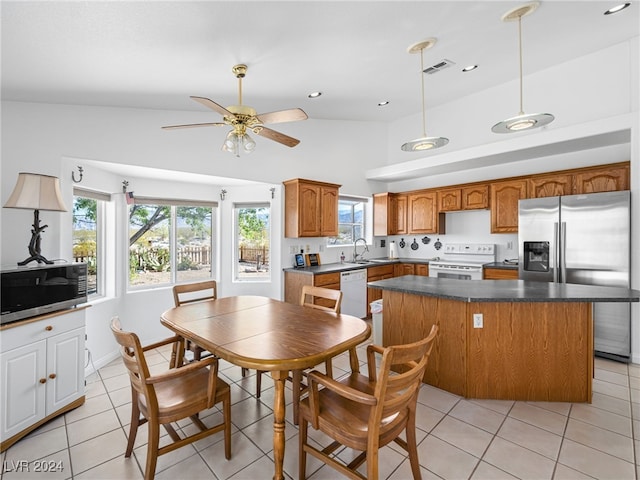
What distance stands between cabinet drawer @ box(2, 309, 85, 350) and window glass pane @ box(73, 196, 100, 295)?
3.58ft

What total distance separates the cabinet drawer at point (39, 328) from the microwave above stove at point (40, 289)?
0.06 meters

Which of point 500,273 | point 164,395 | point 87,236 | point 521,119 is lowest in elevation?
point 164,395

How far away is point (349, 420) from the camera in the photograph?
4.99 ft

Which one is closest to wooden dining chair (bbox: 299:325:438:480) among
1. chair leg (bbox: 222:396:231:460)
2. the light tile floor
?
the light tile floor

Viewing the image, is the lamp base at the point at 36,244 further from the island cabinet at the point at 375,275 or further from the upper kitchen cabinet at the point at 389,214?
the upper kitchen cabinet at the point at 389,214

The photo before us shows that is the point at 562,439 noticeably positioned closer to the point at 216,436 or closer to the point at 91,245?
the point at 216,436

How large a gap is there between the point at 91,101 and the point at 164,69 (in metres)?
0.97

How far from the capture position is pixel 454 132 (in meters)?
4.72

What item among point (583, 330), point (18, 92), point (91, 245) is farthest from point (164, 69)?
point (583, 330)

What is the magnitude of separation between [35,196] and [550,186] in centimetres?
535

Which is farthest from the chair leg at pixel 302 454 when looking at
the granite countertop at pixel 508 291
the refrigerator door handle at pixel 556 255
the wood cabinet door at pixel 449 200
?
the wood cabinet door at pixel 449 200

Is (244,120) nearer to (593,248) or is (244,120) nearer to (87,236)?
(87,236)

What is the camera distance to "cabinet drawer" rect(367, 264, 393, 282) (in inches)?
193

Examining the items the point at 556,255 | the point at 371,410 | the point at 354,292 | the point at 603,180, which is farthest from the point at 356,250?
the point at 371,410
